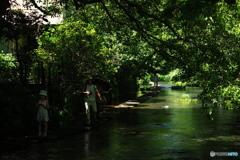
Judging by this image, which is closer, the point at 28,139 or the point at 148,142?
the point at 148,142

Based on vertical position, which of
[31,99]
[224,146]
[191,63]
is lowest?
[224,146]

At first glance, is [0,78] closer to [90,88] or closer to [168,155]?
[90,88]

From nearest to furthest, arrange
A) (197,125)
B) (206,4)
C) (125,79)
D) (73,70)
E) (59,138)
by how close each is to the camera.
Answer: (206,4) → (59,138) → (197,125) → (73,70) → (125,79)

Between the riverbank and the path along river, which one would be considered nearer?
the path along river

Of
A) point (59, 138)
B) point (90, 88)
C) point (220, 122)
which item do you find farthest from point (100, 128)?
point (220, 122)

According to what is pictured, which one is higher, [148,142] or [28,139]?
[28,139]

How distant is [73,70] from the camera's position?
1953 cm

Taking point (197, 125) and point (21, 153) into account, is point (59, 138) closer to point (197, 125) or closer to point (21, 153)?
point (21, 153)

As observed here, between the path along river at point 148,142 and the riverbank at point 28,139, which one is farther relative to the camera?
the riverbank at point 28,139

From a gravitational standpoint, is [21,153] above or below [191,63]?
below

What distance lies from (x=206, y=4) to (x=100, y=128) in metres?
10.0

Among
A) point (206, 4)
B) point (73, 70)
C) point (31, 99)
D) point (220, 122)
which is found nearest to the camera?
point (206, 4)

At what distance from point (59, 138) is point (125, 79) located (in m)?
22.9

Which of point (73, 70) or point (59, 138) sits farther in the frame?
point (73, 70)
